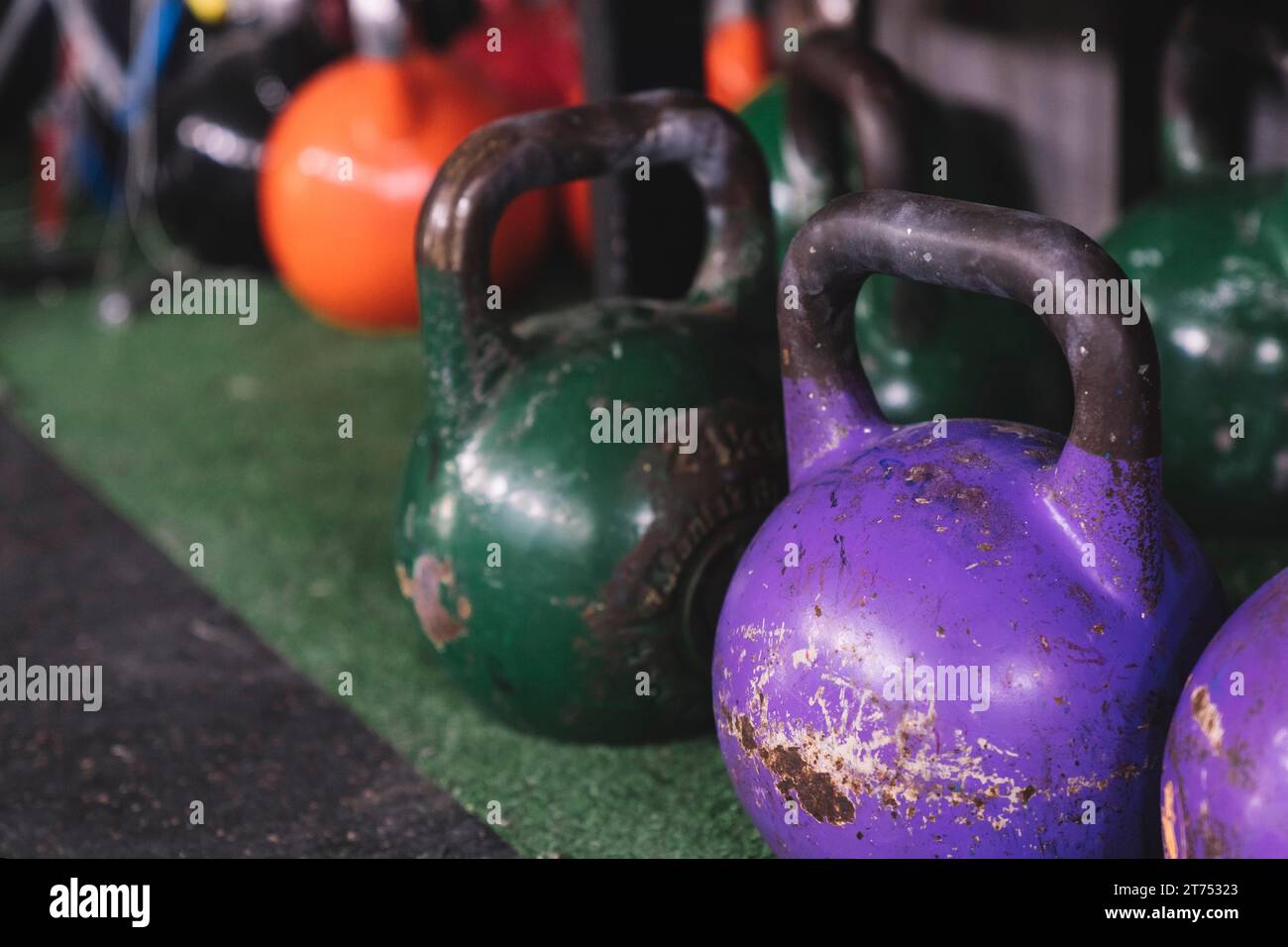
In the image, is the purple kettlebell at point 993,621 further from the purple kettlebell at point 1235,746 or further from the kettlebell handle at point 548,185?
the kettlebell handle at point 548,185

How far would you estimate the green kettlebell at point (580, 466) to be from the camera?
1924 millimetres

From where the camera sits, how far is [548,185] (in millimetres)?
2033

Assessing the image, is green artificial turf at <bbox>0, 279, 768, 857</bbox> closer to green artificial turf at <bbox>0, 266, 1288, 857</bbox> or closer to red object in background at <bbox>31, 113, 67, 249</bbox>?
green artificial turf at <bbox>0, 266, 1288, 857</bbox>

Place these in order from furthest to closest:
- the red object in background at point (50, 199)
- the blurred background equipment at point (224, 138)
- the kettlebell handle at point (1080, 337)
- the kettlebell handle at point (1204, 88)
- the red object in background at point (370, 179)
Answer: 1. the red object in background at point (50, 199)
2. the blurred background equipment at point (224, 138)
3. the red object in background at point (370, 179)
4. the kettlebell handle at point (1204, 88)
5. the kettlebell handle at point (1080, 337)

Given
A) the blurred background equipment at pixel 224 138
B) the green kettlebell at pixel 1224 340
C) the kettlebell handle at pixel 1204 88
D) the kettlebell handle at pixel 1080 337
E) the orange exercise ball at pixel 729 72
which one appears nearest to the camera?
the kettlebell handle at pixel 1080 337

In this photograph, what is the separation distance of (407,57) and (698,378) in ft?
7.14

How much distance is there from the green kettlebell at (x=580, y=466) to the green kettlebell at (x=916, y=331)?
0.35 m

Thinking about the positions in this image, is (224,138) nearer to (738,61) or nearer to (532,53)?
(532,53)

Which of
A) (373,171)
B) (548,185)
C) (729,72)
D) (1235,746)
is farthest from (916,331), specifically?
(729,72)

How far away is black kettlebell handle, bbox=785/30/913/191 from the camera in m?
2.30

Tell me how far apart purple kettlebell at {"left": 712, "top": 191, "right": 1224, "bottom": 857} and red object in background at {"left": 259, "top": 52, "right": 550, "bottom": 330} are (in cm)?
227

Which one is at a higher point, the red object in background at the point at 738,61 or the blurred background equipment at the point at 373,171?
the red object in background at the point at 738,61

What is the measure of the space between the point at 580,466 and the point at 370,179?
196cm

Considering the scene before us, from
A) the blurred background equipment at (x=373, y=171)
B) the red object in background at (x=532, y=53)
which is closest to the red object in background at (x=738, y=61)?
the red object in background at (x=532, y=53)
